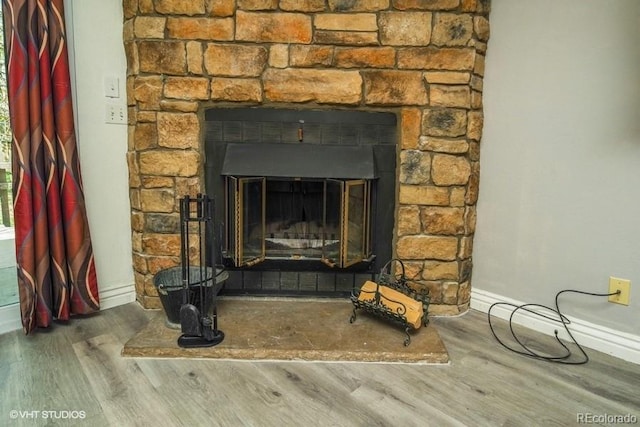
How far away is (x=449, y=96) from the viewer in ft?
6.50

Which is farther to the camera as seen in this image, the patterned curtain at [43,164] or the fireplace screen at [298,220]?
the fireplace screen at [298,220]

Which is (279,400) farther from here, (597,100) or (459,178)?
(597,100)

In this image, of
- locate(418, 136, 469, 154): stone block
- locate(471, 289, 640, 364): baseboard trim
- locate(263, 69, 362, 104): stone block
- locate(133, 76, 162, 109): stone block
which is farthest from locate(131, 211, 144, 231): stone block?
locate(471, 289, 640, 364): baseboard trim

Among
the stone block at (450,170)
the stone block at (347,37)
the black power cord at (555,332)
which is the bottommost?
the black power cord at (555,332)

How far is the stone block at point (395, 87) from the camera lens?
6.49ft

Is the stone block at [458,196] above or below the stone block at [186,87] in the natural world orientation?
below

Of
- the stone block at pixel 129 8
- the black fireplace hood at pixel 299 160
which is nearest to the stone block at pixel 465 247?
the black fireplace hood at pixel 299 160

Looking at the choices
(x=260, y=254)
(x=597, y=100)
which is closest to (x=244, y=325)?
(x=260, y=254)

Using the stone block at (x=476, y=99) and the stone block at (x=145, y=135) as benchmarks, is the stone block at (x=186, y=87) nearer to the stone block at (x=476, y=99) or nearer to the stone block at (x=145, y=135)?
the stone block at (x=145, y=135)

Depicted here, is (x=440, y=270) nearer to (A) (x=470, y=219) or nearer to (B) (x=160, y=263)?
(A) (x=470, y=219)

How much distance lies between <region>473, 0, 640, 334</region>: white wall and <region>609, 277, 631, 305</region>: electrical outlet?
0.02m

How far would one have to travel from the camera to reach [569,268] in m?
1.85

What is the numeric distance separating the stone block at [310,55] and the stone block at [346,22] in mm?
107

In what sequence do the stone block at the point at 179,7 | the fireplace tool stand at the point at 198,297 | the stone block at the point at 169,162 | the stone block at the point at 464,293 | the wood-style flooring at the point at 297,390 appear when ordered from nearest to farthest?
the wood-style flooring at the point at 297,390 < the fireplace tool stand at the point at 198,297 < the stone block at the point at 179,7 < the stone block at the point at 169,162 < the stone block at the point at 464,293
